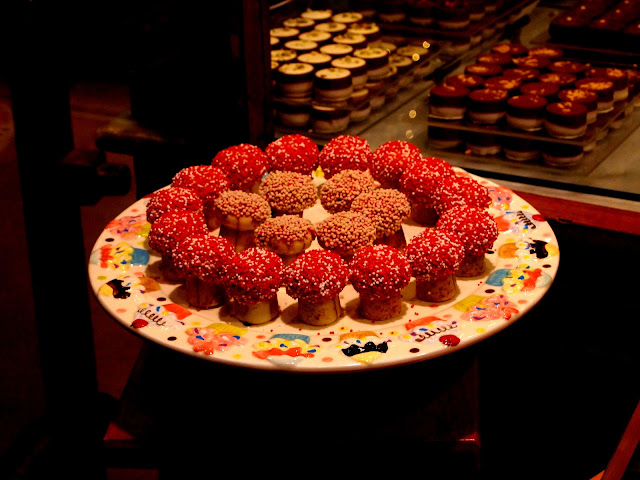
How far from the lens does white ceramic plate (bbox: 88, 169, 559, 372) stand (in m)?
1.22

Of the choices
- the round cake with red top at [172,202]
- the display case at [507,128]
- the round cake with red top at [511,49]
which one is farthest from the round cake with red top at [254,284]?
the round cake with red top at [511,49]

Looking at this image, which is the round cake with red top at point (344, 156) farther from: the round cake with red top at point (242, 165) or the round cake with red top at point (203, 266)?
the round cake with red top at point (203, 266)

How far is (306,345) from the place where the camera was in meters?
1.26

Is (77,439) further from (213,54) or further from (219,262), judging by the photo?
(213,54)

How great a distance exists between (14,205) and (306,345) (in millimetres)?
3103

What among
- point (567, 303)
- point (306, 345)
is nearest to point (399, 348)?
point (306, 345)

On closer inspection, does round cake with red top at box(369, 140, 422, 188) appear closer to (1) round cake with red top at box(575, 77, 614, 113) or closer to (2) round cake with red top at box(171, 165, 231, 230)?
(2) round cake with red top at box(171, 165, 231, 230)

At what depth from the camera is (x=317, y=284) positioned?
4.26ft

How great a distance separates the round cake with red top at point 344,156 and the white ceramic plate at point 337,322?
26cm

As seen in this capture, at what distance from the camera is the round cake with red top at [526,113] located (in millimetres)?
2148

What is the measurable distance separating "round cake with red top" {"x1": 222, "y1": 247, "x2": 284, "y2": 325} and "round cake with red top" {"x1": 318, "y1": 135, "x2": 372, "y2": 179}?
0.45 metres

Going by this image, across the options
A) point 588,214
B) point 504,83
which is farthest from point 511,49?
point 588,214

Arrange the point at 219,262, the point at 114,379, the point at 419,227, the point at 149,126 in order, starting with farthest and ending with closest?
1. the point at 114,379
2. the point at 149,126
3. the point at 419,227
4. the point at 219,262

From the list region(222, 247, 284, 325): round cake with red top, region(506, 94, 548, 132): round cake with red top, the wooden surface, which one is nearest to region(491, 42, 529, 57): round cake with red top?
region(506, 94, 548, 132): round cake with red top
